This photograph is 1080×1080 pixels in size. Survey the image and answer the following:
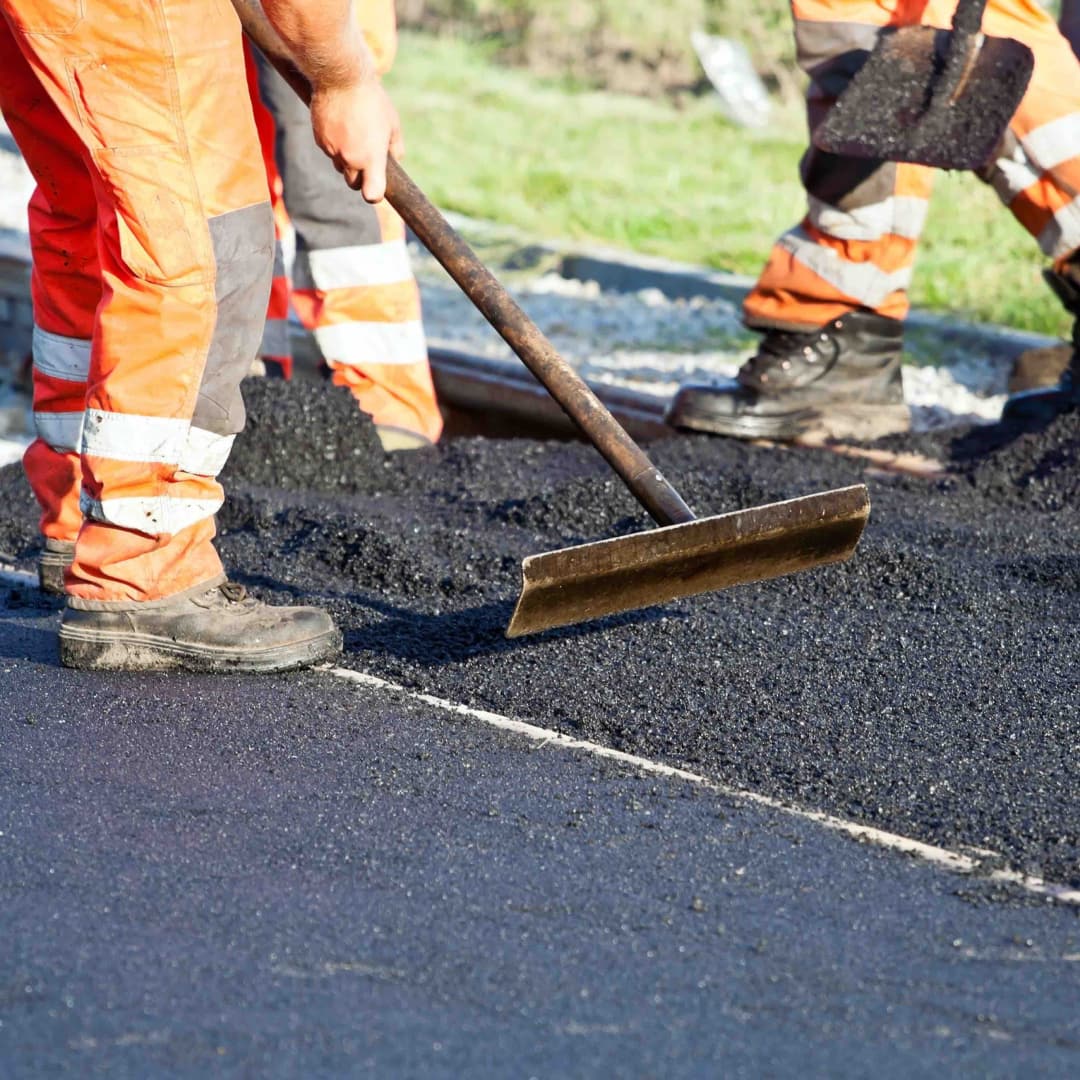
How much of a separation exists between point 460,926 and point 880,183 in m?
3.24

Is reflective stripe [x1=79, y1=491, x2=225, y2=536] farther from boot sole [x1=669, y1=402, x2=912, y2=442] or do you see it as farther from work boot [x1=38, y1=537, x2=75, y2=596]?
boot sole [x1=669, y1=402, x2=912, y2=442]

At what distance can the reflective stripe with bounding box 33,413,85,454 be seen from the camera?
3.47 meters

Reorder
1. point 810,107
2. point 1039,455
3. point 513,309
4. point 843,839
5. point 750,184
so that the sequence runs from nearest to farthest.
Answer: point 843,839
point 513,309
point 1039,455
point 810,107
point 750,184

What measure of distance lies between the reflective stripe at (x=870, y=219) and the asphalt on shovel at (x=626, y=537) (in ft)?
6.38

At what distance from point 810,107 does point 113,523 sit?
2669 mm

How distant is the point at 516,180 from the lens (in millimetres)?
10148

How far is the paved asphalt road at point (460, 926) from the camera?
1874 mm

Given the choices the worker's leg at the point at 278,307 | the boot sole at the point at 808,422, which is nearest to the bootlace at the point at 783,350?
the boot sole at the point at 808,422

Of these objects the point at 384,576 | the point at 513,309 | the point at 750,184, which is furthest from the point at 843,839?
the point at 750,184

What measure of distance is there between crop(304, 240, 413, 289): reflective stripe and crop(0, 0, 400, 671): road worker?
1576 mm

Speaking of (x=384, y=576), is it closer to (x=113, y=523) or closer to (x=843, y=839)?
(x=113, y=523)

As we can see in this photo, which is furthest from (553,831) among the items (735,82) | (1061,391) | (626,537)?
(735,82)

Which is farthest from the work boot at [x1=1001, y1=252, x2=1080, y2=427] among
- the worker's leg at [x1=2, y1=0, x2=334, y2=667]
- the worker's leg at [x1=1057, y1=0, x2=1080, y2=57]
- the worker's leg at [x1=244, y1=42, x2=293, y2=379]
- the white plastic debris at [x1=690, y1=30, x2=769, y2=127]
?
the white plastic debris at [x1=690, y1=30, x2=769, y2=127]

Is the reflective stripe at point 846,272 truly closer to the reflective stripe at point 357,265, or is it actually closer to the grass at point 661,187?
the reflective stripe at point 357,265
